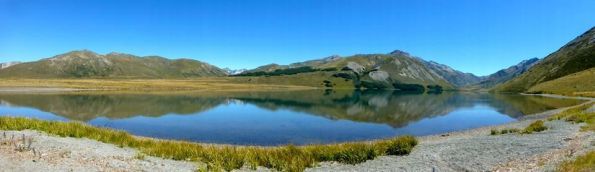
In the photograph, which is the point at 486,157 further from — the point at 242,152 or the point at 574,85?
the point at 574,85

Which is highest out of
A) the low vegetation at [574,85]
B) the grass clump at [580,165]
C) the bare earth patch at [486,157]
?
the low vegetation at [574,85]

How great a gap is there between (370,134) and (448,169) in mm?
30329

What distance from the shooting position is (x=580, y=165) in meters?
16.5

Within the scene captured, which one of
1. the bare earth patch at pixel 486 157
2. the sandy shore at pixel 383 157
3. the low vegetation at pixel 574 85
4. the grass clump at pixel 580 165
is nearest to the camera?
the grass clump at pixel 580 165

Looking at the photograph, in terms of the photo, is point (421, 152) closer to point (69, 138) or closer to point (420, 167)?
point (420, 167)

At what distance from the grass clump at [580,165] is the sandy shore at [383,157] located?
647 millimetres

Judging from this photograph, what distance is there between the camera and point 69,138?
1000 inches

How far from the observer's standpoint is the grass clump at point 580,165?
15742 millimetres

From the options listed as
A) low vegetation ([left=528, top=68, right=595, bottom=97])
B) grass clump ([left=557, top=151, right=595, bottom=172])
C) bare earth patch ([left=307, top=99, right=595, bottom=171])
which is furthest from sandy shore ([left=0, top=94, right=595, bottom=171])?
low vegetation ([left=528, top=68, right=595, bottom=97])

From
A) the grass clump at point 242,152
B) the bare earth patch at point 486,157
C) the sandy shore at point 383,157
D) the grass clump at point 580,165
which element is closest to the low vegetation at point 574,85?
the bare earth patch at point 486,157

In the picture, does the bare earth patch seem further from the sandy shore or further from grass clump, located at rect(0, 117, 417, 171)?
grass clump, located at rect(0, 117, 417, 171)

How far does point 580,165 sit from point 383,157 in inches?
372

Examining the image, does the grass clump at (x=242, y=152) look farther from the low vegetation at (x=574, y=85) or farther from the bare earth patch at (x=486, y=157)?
the low vegetation at (x=574, y=85)

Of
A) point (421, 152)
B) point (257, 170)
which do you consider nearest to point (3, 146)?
point (257, 170)
